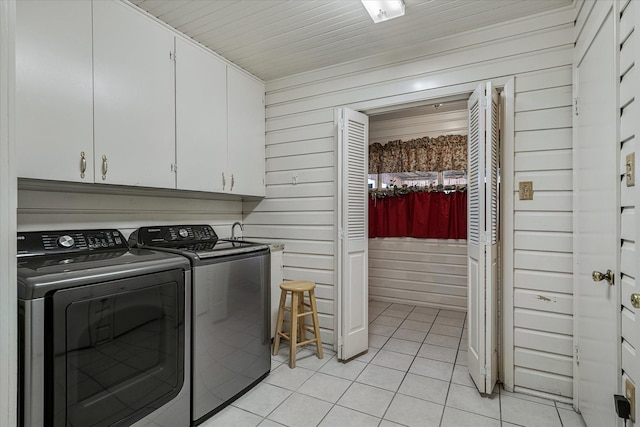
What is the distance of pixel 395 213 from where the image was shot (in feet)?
14.5

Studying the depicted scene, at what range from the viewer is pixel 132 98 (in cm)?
199

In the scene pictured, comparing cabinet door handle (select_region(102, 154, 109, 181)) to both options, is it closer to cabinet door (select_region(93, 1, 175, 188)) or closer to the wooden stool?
cabinet door (select_region(93, 1, 175, 188))

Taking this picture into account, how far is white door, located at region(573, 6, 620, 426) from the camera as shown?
142 centimetres

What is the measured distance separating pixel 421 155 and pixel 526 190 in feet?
6.94

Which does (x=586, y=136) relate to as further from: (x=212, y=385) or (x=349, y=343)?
(x=212, y=385)

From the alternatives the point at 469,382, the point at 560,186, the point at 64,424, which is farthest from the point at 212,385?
the point at 560,186

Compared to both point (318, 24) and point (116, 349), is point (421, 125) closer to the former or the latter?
point (318, 24)

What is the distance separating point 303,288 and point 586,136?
2.15 meters

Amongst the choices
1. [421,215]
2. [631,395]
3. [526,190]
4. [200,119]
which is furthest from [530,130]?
[200,119]

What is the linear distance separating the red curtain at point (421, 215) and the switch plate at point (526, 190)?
1836 millimetres

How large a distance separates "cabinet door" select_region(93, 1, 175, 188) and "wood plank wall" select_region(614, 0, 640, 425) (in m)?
2.46

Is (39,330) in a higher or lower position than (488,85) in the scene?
lower

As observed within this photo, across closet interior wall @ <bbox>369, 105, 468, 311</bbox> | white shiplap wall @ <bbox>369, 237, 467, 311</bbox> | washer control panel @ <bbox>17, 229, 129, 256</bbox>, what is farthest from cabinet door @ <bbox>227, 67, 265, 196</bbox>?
white shiplap wall @ <bbox>369, 237, 467, 311</bbox>

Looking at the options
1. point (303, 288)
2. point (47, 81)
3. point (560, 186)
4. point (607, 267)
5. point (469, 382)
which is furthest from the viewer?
point (303, 288)
